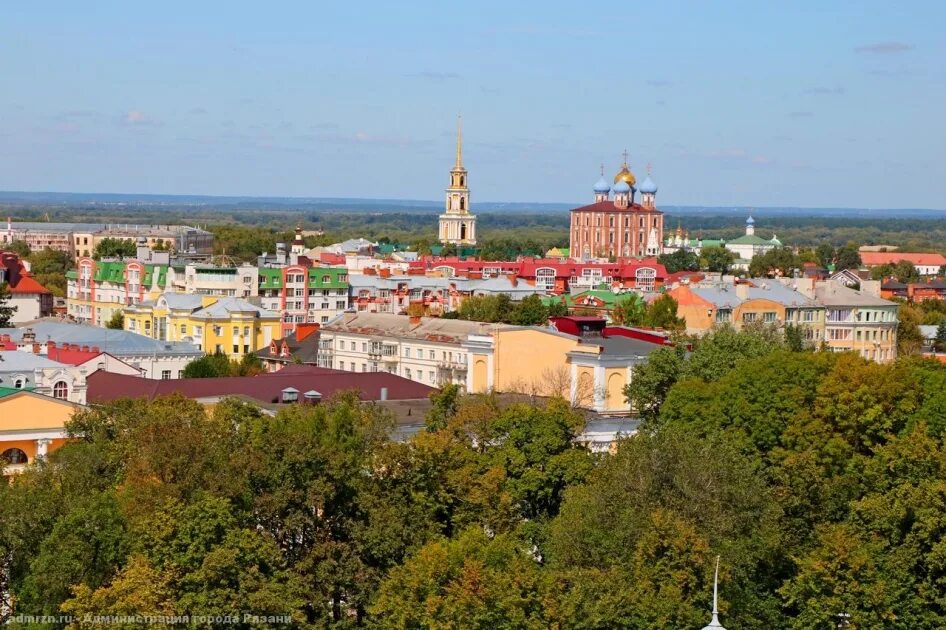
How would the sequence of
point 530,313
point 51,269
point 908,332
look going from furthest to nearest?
point 51,269 < point 908,332 < point 530,313

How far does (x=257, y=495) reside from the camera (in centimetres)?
3247

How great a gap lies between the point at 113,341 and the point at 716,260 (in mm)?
90811

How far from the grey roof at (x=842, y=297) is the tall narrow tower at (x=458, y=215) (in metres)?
83.5

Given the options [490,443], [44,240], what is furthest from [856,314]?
[44,240]

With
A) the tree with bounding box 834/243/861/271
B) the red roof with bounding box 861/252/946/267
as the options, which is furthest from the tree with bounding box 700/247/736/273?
the red roof with bounding box 861/252/946/267

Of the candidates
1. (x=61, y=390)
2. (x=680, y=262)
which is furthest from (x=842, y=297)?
(x=680, y=262)

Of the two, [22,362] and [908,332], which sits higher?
[22,362]

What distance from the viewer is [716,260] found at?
147 metres

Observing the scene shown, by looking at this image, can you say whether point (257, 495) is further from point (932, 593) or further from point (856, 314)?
point (856, 314)

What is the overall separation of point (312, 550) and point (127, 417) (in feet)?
26.4

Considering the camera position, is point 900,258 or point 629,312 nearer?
point 629,312

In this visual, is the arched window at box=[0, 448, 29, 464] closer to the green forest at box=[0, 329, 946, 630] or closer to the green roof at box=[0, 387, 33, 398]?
the green roof at box=[0, 387, 33, 398]

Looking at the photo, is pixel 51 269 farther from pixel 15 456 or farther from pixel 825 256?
pixel 15 456

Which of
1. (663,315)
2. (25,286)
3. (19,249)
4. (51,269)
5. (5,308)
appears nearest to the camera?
(663,315)
